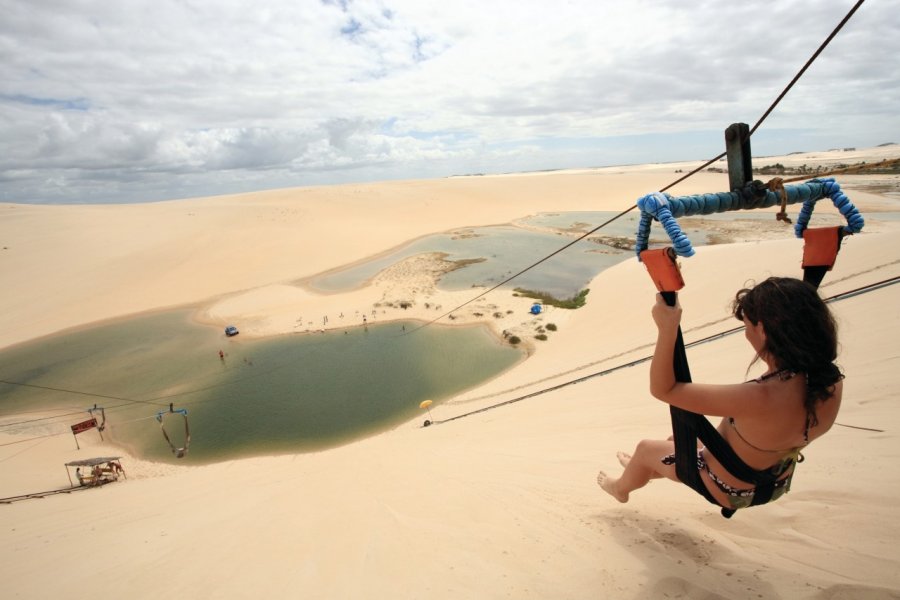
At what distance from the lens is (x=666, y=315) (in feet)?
6.71

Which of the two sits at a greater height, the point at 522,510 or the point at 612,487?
the point at 612,487

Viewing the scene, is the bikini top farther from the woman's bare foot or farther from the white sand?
the woman's bare foot

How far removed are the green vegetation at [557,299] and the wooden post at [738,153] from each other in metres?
16.7

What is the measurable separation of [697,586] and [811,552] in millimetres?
812

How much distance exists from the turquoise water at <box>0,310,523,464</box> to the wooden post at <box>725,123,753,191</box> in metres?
11.1

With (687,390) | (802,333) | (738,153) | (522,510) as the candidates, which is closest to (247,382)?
(522,510)

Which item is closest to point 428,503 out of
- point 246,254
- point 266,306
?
point 266,306

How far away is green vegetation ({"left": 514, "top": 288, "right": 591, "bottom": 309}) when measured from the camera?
19.4m

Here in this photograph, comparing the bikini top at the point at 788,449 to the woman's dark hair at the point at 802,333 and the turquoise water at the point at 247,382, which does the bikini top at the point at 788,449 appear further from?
the turquoise water at the point at 247,382

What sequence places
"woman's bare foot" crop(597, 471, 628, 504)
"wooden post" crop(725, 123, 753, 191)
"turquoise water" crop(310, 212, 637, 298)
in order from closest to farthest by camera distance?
"wooden post" crop(725, 123, 753, 191) → "woman's bare foot" crop(597, 471, 628, 504) → "turquoise water" crop(310, 212, 637, 298)

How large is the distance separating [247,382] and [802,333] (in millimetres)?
17069

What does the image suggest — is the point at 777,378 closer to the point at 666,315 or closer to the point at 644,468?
the point at 666,315

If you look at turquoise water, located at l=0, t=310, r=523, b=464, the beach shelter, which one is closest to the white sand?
the beach shelter

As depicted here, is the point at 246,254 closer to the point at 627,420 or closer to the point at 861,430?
the point at 627,420
